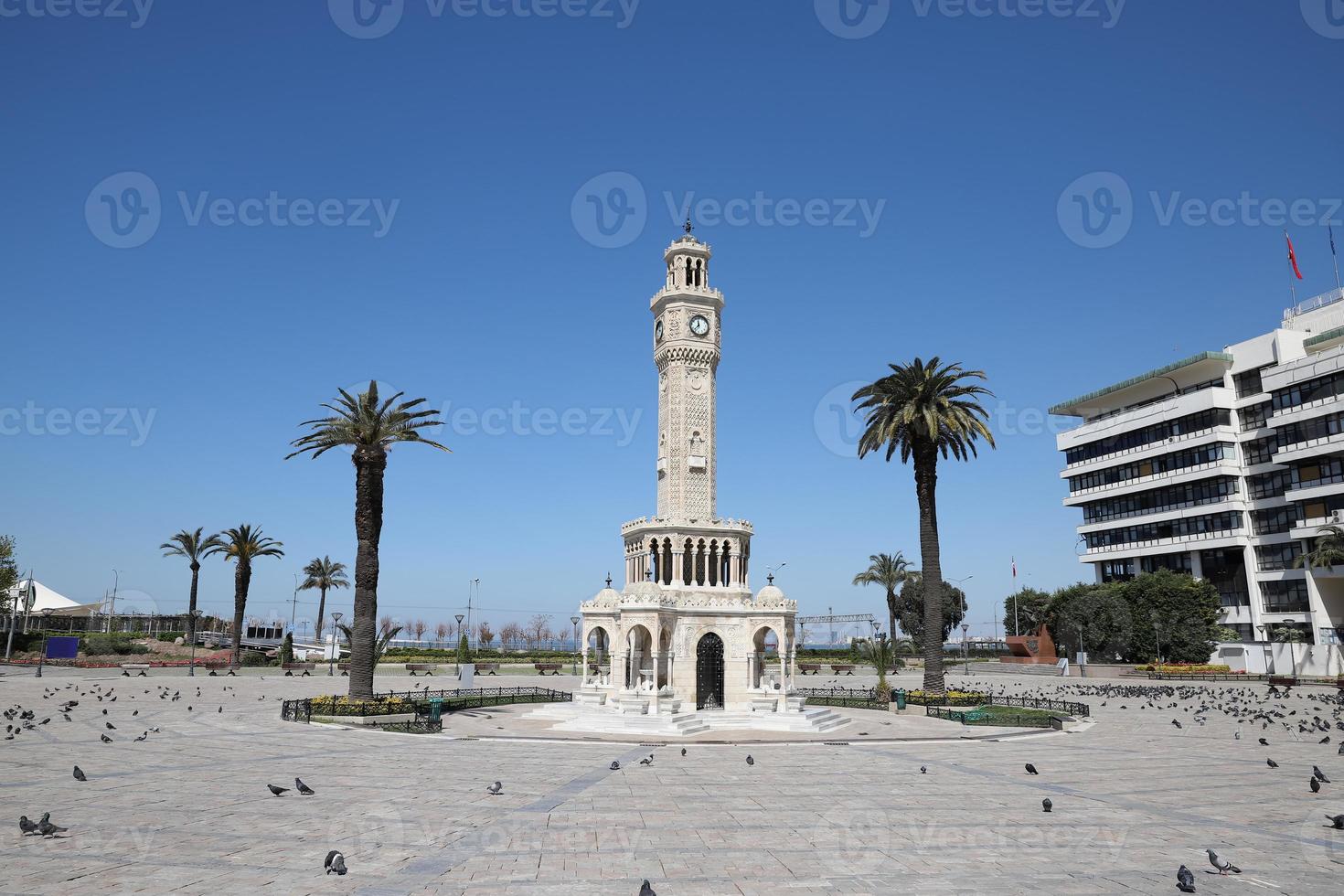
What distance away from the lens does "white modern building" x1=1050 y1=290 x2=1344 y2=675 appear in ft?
213

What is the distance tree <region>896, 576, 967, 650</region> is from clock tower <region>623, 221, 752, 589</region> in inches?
2530

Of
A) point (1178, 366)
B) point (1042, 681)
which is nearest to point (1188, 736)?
point (1042, 681)

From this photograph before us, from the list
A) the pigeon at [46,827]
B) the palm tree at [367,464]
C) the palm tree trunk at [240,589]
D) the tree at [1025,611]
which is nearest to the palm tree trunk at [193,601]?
the palm tree trunk at [240,589]

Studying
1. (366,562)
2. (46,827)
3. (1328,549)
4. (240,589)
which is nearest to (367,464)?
(366,562)

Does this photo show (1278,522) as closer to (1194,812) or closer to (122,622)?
(1194,812)

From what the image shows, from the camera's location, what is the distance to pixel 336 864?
12.2 meters

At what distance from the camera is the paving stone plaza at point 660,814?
40.7 ft

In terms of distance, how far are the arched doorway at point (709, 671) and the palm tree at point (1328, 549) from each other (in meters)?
47.5

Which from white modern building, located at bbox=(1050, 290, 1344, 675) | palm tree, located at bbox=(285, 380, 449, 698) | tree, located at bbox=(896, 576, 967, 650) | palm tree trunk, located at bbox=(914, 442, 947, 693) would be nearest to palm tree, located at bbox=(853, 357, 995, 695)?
palm tree trunk, located at bbox=(914, 442, 947, 693)

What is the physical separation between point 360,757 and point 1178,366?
260ft

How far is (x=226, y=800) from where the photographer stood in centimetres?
1750

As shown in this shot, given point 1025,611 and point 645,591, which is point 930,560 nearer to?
point 645,591

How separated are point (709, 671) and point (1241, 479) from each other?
195ft

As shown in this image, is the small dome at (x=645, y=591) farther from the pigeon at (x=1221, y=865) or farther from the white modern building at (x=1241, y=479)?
the white modern building at (x=1241, y=479)
